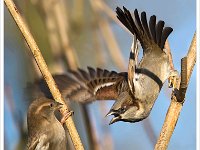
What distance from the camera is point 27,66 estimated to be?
2.53 meters

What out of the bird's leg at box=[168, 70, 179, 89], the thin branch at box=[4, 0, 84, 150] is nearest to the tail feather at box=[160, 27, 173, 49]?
the bird's leg at box=[168, 70, 179, 89]

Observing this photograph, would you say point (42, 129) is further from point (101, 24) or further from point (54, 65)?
point (101, 24)

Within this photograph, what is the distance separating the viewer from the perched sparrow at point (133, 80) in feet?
7.92

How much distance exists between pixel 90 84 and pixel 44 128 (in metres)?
0.51

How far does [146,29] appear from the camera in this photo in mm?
2545

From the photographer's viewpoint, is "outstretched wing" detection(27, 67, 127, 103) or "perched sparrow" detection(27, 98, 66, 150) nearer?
"perched sparrow" detection(27, 98, 66, 150)

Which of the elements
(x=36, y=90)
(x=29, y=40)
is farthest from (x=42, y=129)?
(x=29, y=40)

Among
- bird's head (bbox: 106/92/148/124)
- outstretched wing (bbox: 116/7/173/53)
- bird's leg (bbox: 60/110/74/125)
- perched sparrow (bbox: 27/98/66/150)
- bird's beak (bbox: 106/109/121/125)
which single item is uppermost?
outstretched wing (bbox: 116/7/173/53)

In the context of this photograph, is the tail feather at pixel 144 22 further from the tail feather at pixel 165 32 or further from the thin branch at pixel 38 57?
the thin branch at pixel 38 57

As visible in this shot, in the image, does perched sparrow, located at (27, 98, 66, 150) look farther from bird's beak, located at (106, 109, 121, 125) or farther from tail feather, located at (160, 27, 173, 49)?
tail feather, located at (160, 27, 173, 49)

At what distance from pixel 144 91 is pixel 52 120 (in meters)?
0.55

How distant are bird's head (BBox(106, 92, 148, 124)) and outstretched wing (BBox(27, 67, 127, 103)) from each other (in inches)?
5.8

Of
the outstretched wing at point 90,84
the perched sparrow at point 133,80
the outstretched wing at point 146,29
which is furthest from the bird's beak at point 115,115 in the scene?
the outstretched wing at point 146,29

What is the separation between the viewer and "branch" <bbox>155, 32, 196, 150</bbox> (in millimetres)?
1685
